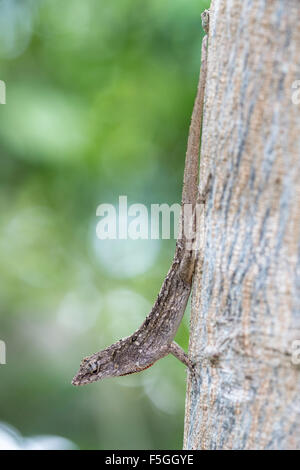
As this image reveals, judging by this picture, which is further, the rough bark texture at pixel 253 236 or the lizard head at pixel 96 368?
the lizard head at pixel 96 368

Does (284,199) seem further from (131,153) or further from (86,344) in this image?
(86,344)

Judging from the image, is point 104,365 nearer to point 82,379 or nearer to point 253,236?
point 82,379

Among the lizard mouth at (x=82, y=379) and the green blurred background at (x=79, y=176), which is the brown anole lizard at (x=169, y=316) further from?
the green blurred background at (x=79, y=176)

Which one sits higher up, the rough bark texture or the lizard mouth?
the rough bark texture

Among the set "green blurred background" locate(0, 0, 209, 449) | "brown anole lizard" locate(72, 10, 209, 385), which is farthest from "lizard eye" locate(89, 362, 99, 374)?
"green blurred background" locate(0, 0, 209, 449)

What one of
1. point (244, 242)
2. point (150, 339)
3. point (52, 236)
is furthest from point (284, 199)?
point (52, 236)

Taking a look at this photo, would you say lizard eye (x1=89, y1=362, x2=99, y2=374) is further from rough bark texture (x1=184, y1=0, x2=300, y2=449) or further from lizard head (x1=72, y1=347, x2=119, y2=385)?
rough bark texture (x1=184, y1=0, x2=300, y2=449)

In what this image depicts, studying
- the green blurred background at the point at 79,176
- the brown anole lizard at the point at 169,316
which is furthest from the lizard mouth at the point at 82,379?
the green blurred background at the point at 79,176
